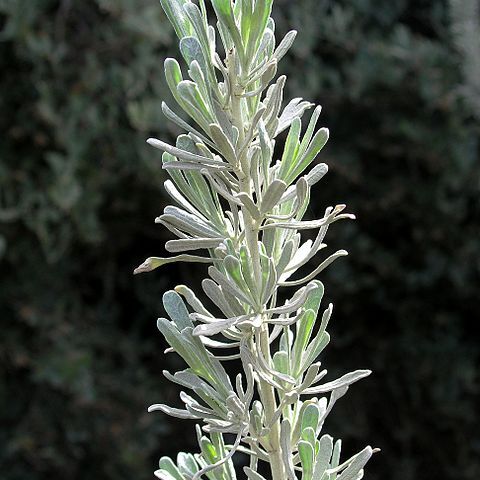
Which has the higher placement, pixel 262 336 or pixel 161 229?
pixel 161 229

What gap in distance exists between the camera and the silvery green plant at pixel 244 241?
48 centimetres

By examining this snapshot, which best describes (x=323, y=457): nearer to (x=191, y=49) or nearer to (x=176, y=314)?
(x=176, y=314)

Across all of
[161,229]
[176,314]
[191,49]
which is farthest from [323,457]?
[161,229]

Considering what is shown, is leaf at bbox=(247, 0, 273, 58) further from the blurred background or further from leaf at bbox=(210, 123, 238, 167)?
the blurred background

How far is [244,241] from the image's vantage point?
1.75ft

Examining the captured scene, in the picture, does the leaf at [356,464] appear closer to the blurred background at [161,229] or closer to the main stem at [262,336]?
the main stem at [262,336]

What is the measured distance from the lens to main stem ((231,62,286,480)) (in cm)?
50

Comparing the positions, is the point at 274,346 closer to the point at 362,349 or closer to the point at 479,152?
the point at 362,349

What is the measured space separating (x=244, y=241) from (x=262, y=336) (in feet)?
0.22

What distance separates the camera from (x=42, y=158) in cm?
179

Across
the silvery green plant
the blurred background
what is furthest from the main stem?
the blurred background

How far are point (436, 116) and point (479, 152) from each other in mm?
140

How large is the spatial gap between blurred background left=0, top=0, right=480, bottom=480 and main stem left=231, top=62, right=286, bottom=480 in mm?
1247

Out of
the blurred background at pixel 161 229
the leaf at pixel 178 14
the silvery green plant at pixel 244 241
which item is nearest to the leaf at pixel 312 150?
the silvery green plant at pixel 244 241
